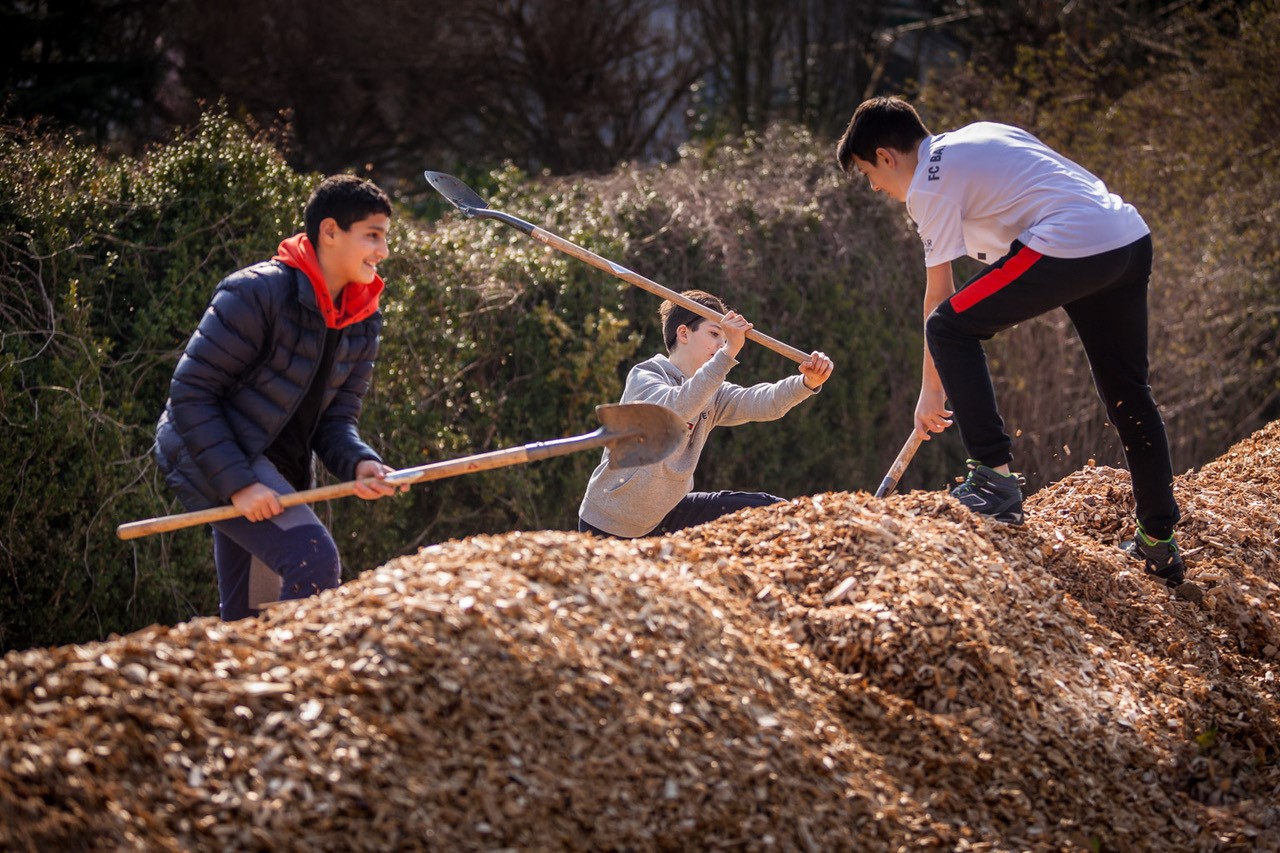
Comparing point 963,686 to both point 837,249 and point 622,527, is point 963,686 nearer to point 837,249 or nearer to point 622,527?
point 622,527

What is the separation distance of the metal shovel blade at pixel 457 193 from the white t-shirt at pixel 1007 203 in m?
2.07

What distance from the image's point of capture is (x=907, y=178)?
4562 millimetres

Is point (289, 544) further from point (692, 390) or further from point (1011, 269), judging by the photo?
point (1011, 269)

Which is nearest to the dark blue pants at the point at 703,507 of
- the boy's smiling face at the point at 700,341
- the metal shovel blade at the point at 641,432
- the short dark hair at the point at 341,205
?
the boy's smiling face at the point at 700,341

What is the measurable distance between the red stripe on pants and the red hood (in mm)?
1939

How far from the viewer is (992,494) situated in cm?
452

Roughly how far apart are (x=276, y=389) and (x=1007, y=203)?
→ 2.49 m

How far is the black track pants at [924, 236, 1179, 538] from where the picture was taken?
14.0 ft

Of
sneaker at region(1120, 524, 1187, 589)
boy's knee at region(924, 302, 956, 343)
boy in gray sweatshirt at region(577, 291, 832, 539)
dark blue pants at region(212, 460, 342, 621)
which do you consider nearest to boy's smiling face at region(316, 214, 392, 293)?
dark blue pants at region(212, 460, 342, 621)

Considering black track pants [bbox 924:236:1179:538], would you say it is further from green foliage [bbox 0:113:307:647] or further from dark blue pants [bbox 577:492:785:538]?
green foliage [bbox 0:113:307:647]

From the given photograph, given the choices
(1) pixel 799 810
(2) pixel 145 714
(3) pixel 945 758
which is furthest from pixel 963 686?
(2) pixel 145 714

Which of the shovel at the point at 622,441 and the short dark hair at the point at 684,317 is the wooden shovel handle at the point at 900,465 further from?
the shovel at the point at 622,441

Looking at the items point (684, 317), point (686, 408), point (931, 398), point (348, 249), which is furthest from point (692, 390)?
point (348, 249)

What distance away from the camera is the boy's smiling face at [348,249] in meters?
3.95
